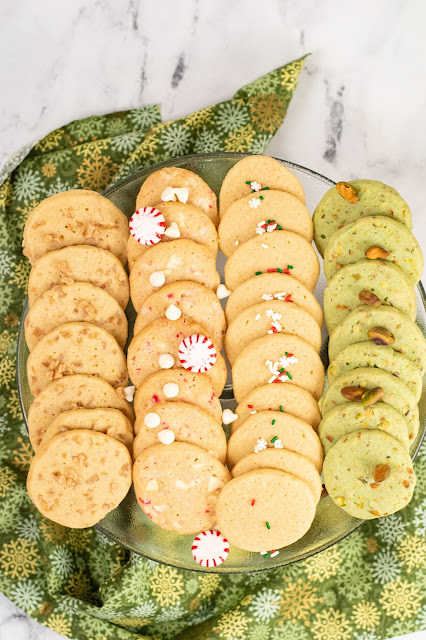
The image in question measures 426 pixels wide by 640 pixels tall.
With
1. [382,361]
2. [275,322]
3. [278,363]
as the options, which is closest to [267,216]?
[275,322]

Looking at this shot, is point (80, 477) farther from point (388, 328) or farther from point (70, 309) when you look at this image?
point (388, 328)

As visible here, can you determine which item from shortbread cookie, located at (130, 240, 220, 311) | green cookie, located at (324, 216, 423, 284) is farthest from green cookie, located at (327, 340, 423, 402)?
shortbread cookie, located at (130, 240, 220, 311)

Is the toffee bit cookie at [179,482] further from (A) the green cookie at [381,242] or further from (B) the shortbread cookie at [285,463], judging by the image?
(A) the green cookie at [381,242]

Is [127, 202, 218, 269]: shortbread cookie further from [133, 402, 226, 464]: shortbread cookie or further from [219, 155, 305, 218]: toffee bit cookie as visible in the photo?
[133, 402, 226, 464]: shortbread cookie

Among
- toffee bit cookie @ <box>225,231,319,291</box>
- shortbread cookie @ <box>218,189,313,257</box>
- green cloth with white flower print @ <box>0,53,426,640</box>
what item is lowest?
green cloth with white flower print @ <box>0,53,426,640</box>

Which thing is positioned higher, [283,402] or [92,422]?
[283,402]

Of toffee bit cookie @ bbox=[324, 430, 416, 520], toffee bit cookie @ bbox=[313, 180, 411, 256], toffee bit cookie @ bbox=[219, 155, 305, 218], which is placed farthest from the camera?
toffee bit cookie @ bbox=[219, 155, 305, 218]
